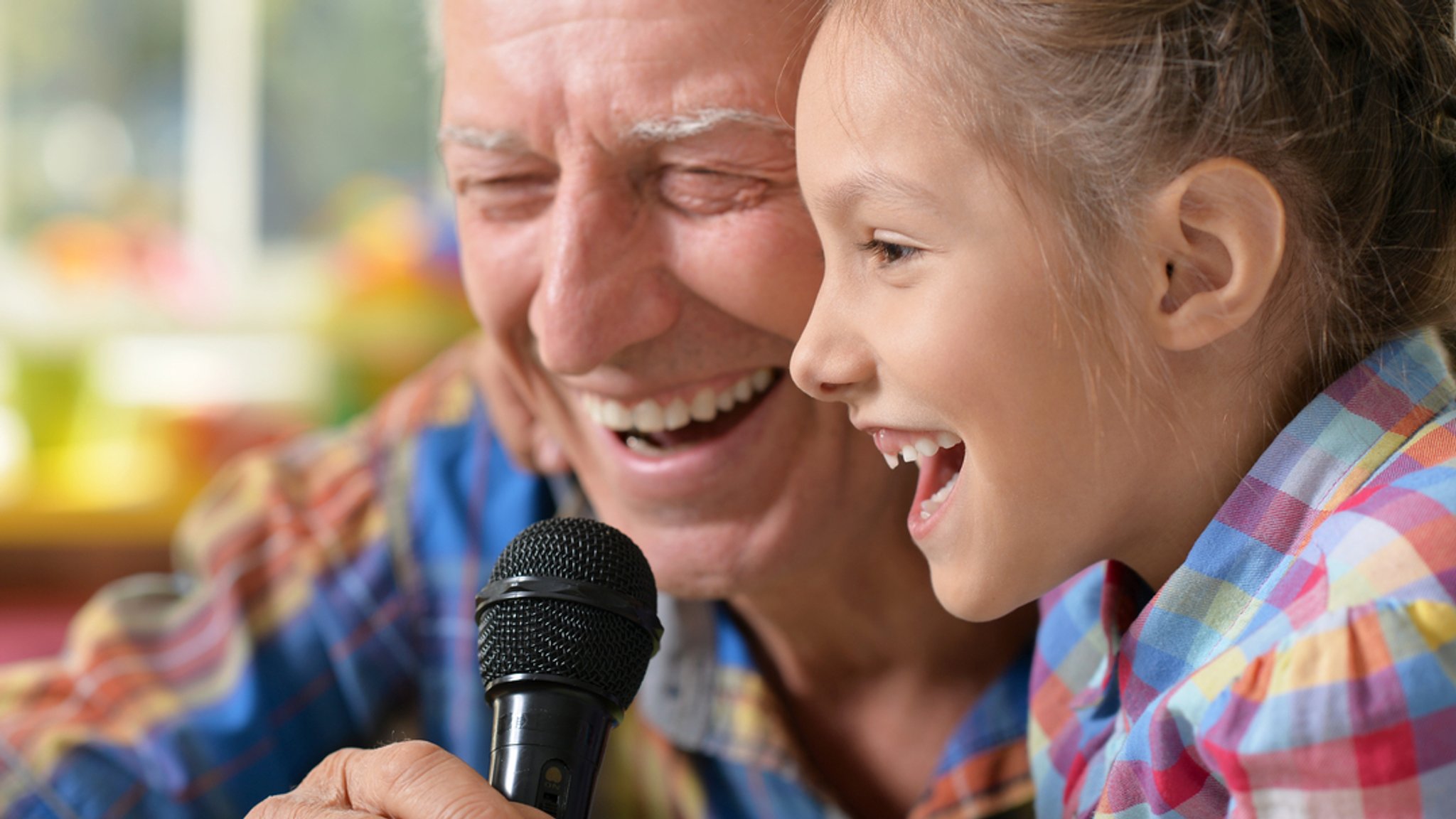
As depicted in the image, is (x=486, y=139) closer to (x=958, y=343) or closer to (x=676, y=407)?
(x=676, y=407)

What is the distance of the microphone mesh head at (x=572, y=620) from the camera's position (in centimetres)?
72

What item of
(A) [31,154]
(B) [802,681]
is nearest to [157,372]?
(A) [31,154]

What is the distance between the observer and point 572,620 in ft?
2.39

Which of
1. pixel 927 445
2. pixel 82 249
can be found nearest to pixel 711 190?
pixel 927 445

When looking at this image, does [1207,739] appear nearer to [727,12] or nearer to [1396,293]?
[1396,293]

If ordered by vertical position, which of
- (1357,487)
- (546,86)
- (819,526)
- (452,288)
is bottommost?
(452,288)

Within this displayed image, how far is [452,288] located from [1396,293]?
2.58 m

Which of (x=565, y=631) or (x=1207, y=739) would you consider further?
(x=565, y=631)

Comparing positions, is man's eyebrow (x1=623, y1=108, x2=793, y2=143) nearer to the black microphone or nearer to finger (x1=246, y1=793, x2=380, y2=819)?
the black microphone

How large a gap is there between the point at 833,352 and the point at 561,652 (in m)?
0.23

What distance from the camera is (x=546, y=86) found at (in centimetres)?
93

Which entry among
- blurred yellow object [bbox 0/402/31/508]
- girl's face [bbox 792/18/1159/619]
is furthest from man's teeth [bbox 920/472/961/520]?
blurred yellow object [bbox 0/402/31/508]

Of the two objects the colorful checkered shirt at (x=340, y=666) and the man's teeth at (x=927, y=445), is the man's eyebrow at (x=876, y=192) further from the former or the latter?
the colorful checkered shirt at (x=340, y=666)

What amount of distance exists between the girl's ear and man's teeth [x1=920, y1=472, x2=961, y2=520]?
17 cm
